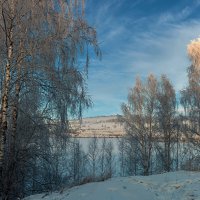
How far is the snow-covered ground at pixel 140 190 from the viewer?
1034 cm

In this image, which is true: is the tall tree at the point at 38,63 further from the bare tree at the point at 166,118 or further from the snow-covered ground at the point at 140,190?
the bare tree at the point at 166,118

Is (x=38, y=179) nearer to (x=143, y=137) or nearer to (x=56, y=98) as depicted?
(x=56, y=98)

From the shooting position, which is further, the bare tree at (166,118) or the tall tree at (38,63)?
the bare tree at (166,118)

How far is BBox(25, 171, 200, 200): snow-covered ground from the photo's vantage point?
10.3 metres

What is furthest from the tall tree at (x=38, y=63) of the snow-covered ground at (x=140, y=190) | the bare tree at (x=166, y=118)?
the bare tree at (x=166, y=118)

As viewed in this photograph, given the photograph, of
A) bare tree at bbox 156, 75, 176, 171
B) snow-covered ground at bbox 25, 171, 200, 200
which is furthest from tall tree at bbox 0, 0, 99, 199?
bare tree at bbox 156, 75, 176, 171

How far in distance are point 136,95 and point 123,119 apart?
259 centimetres

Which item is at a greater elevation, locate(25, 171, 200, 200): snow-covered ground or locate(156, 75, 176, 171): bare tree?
locate(156, 75, 176, 171): bare tree

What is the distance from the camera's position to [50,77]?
39.7 ft

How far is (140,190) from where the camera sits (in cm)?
1095

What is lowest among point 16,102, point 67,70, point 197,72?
point 16,102

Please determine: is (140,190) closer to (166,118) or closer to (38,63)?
(38,63)

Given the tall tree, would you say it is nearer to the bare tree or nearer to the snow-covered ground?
the snow-covered ground

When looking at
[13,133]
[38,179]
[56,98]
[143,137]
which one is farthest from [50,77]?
[143,137]
